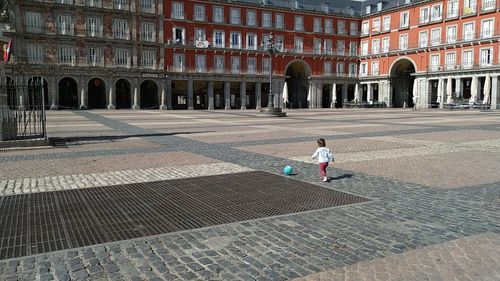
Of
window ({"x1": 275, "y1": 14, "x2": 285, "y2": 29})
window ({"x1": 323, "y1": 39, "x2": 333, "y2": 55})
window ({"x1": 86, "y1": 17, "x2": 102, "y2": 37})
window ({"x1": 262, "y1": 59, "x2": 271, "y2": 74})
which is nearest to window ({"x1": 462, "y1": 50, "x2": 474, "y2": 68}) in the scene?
window ({"x1": 323, "y1": 39, "x2": 333, "y2": 55})

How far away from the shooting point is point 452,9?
51125mm

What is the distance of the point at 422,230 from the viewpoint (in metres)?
5.26

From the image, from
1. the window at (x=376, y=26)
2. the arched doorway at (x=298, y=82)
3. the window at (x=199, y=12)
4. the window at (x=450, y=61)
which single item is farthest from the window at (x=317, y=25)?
the window at (x=450, y=61)

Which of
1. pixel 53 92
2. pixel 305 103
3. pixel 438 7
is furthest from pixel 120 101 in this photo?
pixel 438 7

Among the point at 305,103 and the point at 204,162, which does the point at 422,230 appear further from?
the point at 305,103

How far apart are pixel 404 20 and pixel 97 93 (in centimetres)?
4211

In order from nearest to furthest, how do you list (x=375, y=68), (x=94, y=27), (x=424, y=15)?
(x=94, y=27) < (x=424, y=15) < (x=375, y=68)

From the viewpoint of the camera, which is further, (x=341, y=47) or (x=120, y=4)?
(x=341, y=47)

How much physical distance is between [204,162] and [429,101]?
52.0 metres

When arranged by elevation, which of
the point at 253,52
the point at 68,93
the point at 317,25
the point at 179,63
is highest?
the point at 317,25

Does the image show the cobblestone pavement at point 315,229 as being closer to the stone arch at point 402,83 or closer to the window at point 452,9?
the window at point 452,9

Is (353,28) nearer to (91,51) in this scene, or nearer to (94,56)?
(94,56)

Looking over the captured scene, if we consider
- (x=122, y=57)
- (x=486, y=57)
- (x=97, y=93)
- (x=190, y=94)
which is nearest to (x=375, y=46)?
(x=486, y=57)

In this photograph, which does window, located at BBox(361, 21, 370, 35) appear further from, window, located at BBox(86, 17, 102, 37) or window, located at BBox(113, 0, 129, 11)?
window, located at BBox(86, 17, 102, 37)
